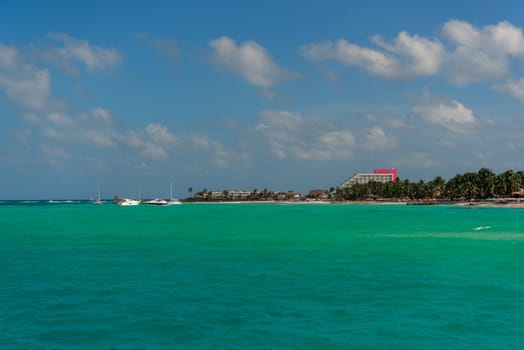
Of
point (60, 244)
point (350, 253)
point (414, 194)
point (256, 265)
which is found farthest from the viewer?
point (414, 194)

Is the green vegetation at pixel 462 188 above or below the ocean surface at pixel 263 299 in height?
above

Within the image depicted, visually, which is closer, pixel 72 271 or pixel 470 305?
pixel 470 305

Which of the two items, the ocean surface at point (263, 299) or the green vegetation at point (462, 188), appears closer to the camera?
the ocean surface at point (263, 299)

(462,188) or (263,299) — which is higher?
(462,188)

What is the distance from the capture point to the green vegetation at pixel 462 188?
408 feet

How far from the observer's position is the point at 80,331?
13227 millimetres

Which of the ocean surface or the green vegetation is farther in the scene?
the green vegetation

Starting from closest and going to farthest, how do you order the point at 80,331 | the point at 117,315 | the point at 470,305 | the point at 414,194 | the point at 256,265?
the point at 80,331, the point at 117,315, the point at 470,305, the point at 256,265, the point at 414,194

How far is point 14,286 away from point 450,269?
18.8m

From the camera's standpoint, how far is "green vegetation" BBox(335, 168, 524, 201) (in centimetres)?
12450

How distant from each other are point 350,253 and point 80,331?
1874 centimetres

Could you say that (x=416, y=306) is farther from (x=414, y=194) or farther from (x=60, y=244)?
(x=414, y=194)

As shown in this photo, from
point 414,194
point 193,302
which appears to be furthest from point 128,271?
point 414,194

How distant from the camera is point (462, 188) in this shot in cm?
13088
